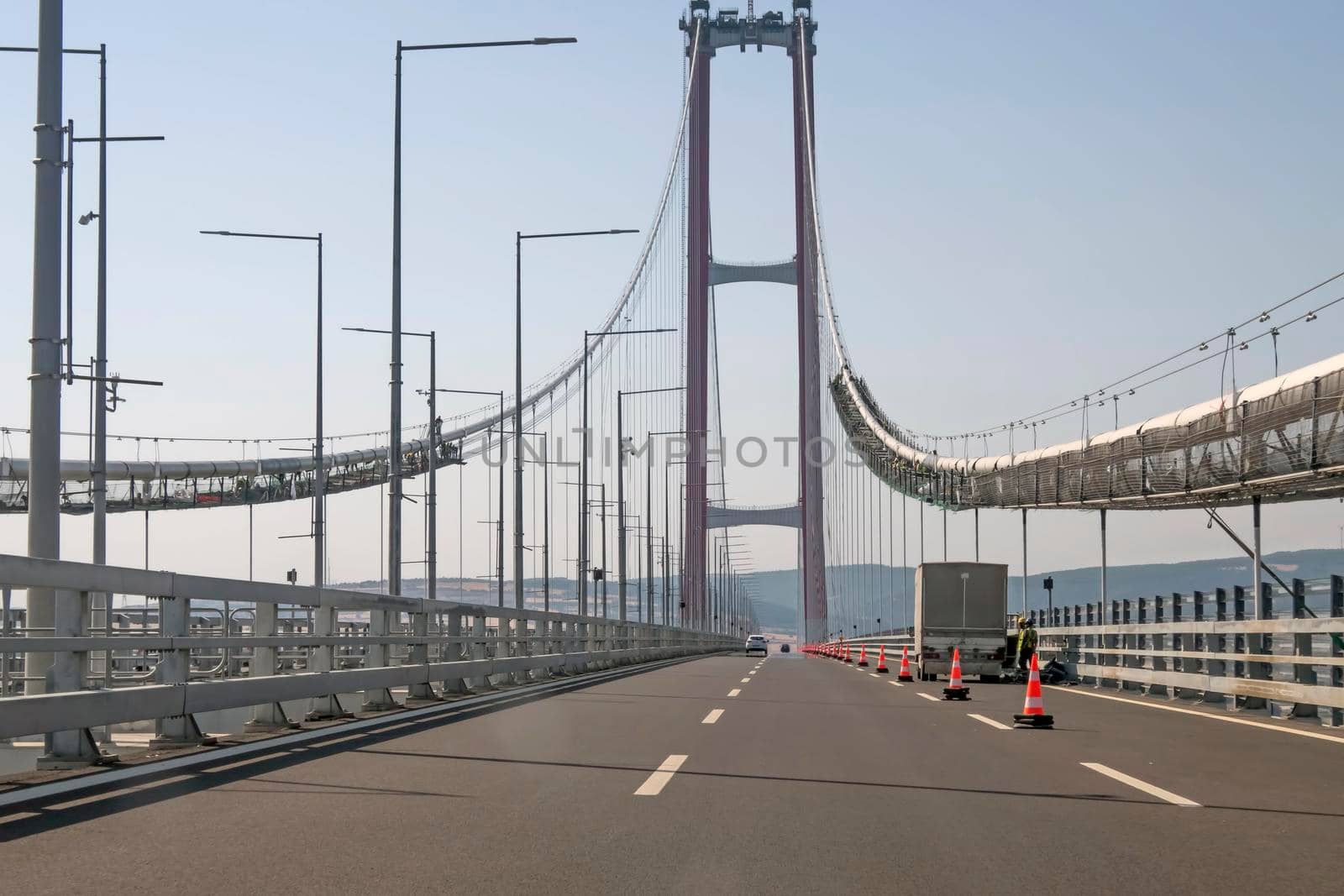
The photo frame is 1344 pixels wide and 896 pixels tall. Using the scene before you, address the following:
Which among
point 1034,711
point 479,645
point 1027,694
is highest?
point 479,645

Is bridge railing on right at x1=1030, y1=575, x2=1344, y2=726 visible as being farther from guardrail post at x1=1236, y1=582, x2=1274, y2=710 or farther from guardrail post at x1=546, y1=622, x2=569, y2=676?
guardrail post at x1=546, y1=622, x2=569, y2=676

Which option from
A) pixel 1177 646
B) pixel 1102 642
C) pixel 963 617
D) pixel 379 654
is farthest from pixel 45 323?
pixel 963 617

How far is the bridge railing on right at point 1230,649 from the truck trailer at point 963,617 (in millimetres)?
3953

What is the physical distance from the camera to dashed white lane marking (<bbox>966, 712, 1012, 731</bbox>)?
1389 centimetres

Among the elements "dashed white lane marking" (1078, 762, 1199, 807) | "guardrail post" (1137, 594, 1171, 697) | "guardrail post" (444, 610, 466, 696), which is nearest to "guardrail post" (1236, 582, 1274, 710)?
"guardrail post" (1137, 594, 1171, 697)

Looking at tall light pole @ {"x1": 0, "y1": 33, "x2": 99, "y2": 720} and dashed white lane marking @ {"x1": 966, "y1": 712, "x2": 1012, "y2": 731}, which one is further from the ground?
tall light pole @ {"x1": 0, "y1": 33, "x2": 99, "y2": 720}

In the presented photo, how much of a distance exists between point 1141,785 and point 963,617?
2387 centimetres

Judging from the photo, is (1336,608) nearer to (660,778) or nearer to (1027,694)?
(1027,694)

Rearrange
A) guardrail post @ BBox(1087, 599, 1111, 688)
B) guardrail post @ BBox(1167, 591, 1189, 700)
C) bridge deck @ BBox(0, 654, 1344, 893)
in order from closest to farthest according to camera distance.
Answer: bridge deck @ BBox(0, 654, 1344, 893), guardrail post @ BBox(1167, 591, 1189, 700), guardrail post @ BBox(1087, 599, 1111, 688)

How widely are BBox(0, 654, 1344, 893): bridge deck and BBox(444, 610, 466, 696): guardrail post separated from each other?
4.83m

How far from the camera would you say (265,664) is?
11.4 meters

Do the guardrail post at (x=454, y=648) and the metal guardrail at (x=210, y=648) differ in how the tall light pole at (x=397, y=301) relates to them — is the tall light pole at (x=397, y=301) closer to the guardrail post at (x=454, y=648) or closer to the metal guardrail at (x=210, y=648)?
the metal guardrail at (x=210, y=648)

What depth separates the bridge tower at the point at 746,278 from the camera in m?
77.8

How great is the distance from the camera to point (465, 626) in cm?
2039
